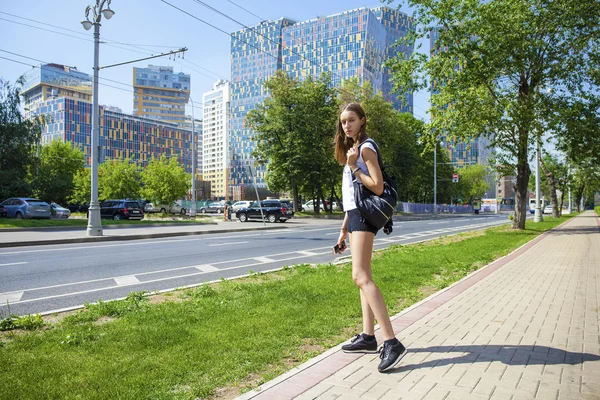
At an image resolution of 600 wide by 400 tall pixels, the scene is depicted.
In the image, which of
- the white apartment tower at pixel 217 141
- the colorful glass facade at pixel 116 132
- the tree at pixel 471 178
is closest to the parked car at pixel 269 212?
the tree at pixel 471 178

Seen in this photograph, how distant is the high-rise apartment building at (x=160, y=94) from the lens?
16925cm

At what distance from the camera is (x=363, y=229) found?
3.47m

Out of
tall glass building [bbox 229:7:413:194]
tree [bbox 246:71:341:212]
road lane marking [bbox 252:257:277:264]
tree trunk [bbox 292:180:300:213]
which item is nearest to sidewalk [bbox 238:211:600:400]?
road lane marking [bbox 252:257:277:264]

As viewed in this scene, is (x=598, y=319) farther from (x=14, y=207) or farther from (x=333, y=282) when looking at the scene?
(x=14, y=207)

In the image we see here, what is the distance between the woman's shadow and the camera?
343cm

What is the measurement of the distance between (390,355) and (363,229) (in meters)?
0.96

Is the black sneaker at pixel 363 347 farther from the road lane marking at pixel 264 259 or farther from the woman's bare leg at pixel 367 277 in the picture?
the road lane marking at pixel 264 259

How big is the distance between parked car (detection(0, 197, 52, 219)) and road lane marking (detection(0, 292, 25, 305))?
23278 millimetres

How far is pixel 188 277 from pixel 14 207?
2453 cm

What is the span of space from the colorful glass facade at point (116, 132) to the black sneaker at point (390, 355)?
10717cm

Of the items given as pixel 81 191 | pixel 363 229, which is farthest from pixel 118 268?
pixel 81 191

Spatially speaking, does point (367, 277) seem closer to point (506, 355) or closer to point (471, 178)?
point (506, 355)

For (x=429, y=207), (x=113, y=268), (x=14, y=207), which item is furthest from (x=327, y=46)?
(x=113, y=268)

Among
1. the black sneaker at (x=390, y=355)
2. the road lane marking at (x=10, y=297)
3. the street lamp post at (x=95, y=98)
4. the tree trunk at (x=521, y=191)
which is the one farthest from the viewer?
the tree trunk at (x=521, y=191)
